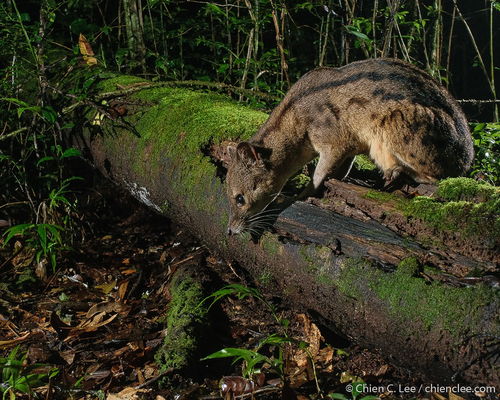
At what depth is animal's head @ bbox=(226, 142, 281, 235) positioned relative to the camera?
12.3 feet

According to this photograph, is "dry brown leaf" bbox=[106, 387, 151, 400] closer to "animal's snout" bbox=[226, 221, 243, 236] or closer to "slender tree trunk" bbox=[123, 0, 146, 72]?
"animal's snout" bbox=[226, 221, 243, 236]

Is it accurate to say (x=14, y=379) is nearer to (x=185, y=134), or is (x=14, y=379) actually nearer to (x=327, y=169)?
(x=185, y=134)

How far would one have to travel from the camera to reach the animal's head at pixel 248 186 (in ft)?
12.3

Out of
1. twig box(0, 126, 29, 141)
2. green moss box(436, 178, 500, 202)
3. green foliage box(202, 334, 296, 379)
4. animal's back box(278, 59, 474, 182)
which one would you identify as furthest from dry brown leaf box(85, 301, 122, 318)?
green moss box(436, 178, 500, 202)

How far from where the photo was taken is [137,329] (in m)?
3.60

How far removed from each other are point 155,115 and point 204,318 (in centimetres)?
224

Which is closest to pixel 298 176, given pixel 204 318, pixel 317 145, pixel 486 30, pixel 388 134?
pixel 317 145

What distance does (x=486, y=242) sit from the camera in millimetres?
2621

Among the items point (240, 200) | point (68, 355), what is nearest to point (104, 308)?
point (68, 355)

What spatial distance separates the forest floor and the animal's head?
1.53ft

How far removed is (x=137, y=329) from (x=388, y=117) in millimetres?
2709

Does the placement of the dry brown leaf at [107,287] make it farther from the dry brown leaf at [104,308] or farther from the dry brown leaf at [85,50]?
the dry brown leaf at [85,50]

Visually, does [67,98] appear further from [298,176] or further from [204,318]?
[204,318]

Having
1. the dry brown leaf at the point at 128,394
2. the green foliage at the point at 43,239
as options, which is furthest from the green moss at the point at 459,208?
the green foliage at the point at 43,239
